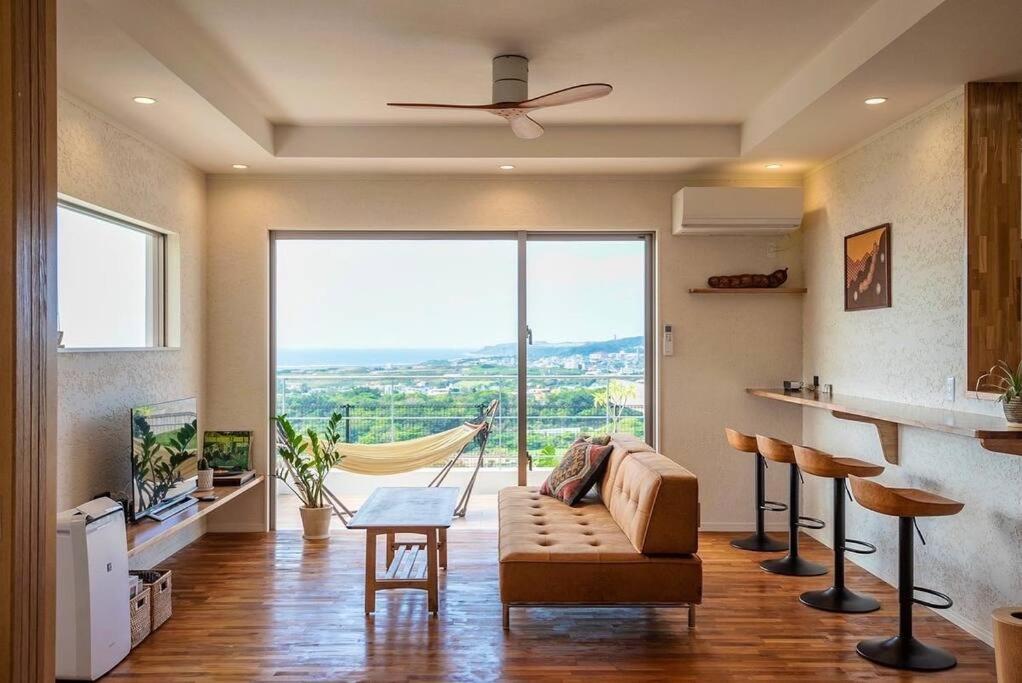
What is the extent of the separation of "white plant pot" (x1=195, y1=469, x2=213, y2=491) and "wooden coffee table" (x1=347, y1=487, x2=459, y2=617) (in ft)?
3.59

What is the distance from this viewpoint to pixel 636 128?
189 inches

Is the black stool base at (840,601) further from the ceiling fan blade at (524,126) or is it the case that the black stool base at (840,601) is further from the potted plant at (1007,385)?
the ceiling fan blade at (524,126)

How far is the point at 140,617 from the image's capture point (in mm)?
3287

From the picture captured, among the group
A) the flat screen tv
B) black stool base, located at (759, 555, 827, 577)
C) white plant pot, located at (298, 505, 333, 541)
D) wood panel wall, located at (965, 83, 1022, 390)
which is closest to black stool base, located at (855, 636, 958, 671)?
black stool base, located at (759, 555, 827, 577)

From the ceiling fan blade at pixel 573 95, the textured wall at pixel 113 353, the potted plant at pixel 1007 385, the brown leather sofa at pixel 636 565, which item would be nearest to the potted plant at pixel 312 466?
the textured wall at pixel 113 353

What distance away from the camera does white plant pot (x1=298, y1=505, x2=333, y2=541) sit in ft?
16.3

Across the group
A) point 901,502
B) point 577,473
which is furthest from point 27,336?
point 577,473

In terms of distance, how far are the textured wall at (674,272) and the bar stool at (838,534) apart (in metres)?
1.44

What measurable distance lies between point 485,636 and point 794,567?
6.55ft

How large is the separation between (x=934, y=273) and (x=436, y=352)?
3240mm

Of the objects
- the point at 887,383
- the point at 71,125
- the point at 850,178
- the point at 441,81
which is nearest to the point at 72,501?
the point at 71,125

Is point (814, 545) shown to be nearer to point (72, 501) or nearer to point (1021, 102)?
point (1021, 102)

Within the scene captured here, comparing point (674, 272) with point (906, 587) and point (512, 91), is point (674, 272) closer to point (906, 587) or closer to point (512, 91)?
point (512, 91)

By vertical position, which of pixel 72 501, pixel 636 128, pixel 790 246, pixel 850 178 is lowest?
pixel 72 501
